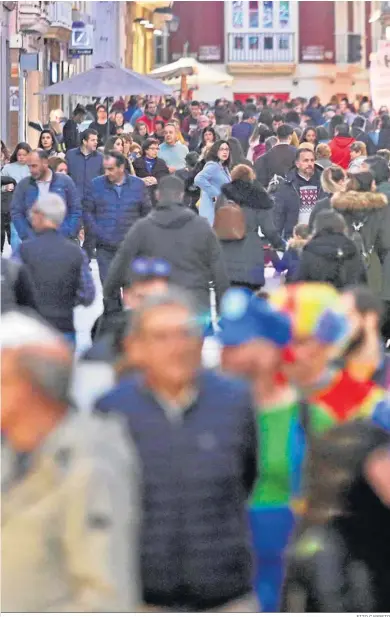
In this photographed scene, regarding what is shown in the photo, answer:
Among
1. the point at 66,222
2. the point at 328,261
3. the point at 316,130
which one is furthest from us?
the point at 316,130

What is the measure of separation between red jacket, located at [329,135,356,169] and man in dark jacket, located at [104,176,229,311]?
1116 centimetres

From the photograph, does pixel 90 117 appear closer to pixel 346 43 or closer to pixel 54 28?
pixel 54 28

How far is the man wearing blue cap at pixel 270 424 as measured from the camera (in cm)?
530

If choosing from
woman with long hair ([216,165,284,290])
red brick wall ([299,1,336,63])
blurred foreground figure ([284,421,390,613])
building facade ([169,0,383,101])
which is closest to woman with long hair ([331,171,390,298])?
woman with long hair ([216,165,284,290])

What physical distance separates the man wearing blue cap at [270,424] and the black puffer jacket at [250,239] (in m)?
5.36

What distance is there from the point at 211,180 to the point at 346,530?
11575 mm

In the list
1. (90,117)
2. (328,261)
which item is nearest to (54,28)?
(90,117)

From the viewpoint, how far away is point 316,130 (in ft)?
70.9

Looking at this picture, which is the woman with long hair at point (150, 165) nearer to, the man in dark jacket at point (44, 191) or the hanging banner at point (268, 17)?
the man in dark jacket at point (44, 191)

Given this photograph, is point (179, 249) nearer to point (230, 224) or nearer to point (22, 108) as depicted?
point (230, 224)

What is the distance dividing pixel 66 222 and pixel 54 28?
24.8 m

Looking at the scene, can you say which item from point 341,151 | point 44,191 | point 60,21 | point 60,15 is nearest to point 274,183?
point 341,151

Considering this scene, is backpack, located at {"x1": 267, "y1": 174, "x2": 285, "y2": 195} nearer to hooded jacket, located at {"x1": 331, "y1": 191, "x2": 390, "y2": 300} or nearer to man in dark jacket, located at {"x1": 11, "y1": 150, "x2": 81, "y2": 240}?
man in dark jacket, located at {"x1": 11, "y1": 150, "x2": 81, "y2": 240}

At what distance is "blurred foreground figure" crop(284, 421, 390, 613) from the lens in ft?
15.9
